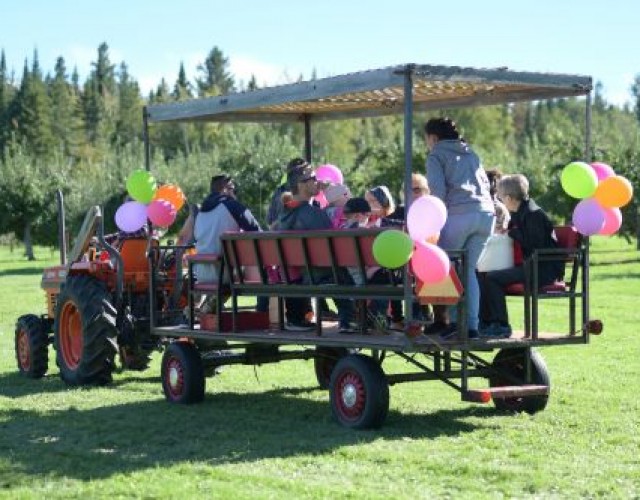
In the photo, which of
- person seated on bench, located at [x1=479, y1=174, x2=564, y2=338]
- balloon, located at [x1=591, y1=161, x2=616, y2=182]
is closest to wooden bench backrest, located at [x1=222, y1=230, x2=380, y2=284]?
person seated on bench, located at [x1=479, y1=174, x2=564, y2=338]

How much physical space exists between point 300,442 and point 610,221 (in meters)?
3.31

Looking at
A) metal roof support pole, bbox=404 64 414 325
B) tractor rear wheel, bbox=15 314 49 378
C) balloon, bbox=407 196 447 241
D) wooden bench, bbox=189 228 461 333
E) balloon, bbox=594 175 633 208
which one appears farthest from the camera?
tractor rear wheel, bbox=15 314 49 378

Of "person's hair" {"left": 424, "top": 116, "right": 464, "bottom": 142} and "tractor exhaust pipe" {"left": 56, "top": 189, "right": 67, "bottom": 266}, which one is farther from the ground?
"person's hair" {"left": 424, "top": 116, "right": 464, "bottom": 142}

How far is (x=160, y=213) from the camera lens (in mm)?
12875

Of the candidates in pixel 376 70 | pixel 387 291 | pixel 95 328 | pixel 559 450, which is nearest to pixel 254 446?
pixel 387 291

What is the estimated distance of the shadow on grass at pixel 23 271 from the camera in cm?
4019

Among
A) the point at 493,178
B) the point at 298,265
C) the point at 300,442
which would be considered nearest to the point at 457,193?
the point at 298,265

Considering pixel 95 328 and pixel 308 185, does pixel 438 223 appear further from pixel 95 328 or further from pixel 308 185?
pixel 95 328

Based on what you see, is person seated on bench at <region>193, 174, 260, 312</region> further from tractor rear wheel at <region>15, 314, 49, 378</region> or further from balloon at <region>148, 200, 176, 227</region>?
tractor rear wheel at <region>15, 314, 49, 378</region>

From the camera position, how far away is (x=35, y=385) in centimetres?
1310

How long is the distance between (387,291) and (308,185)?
5.37 ft

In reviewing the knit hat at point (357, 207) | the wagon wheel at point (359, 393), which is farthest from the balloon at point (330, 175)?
the wagon wheel at point (359, 393)

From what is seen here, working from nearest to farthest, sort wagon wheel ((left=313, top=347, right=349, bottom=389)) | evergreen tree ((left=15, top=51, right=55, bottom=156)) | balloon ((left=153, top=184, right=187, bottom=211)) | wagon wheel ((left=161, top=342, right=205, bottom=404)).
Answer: wagon wheel ((left=161, top=342, right=205, bottom=404))
wagon wheel ((left=313, top=347, right=349, bottom=389))
balloon ((left=153, top=184, right=187, bottom=211))
evergreen tree ((left=15, top=51, right=55, bottom=156))

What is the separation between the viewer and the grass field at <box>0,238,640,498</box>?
7.63 meters
